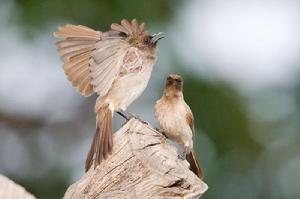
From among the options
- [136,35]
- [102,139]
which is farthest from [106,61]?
[102,139]

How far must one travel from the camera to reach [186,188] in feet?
14.1

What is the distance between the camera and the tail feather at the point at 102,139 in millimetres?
4414

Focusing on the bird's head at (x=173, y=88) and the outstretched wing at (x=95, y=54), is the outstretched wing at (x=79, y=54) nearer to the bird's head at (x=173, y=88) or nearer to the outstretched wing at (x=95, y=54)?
the outstretched wing at (x=95, y=54)

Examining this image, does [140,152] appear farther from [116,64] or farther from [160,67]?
[160,67]

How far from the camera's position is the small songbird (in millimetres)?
4953

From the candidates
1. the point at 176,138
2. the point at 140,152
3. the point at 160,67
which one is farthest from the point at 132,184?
the point at 160,67

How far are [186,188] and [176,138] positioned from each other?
66 cm

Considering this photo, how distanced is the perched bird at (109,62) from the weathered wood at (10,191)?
0.83 metres

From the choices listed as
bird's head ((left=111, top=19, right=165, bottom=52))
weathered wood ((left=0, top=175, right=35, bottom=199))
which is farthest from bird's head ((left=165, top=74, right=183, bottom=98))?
weathered wood ((left=0, top=175, right=35, bottom=199))

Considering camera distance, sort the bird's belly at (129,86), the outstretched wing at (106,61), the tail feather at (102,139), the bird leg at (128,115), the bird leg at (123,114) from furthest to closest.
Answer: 1. the bird's belly at (129,86)
2. the outstretched wing at (106,61)
3. the bird leg at (123,114)
4. the bird leg at (128,115)
5. the tail feather at (102,139)

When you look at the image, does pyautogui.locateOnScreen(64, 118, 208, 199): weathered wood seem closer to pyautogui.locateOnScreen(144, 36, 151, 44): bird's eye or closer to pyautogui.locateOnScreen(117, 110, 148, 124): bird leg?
pyautogui.locateOnScreen(117, 110, 148, 124): bird leg

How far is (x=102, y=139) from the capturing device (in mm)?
4621

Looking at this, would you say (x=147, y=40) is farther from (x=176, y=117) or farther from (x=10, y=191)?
(x=10, y=191)

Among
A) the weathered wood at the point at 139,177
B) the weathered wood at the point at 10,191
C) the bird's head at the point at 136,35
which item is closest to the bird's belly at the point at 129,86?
the bird's head at the point at 136,35
